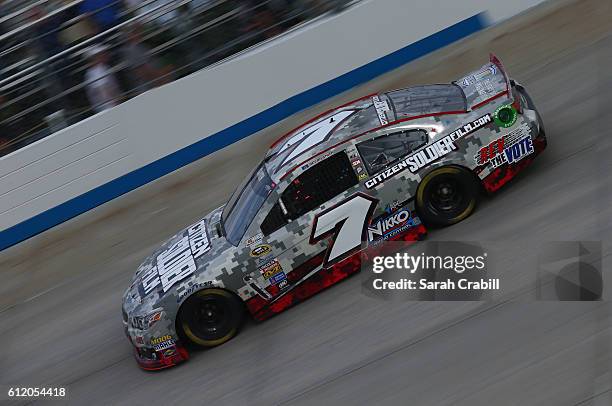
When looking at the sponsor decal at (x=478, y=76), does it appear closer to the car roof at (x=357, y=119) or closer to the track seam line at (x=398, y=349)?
the car roof at (x=357, y=119)

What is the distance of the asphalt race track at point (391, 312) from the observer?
7.40 metres

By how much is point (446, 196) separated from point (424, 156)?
0.54m

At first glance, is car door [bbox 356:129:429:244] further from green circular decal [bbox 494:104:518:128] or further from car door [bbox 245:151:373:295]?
green circular decal [bbox 494:104:518:128]

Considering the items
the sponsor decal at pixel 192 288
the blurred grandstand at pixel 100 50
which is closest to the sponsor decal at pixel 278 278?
the sponsor decal at pixel 192 288

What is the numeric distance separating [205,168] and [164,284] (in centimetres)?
437

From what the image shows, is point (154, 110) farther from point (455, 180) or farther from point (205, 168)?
point (455, 180)

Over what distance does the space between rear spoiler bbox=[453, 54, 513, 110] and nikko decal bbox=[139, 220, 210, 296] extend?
3.25 metres

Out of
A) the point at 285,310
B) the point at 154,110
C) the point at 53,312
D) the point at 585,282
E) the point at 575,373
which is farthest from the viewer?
the point at 154,110

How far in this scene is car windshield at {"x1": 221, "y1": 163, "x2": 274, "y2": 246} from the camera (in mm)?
9109

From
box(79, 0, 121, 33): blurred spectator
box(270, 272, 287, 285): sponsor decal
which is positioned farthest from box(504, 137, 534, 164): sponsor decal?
box(79, 0, 121, 33): blurred spectator

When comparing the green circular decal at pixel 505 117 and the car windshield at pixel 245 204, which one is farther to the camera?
the car windshield at pixel 245 204

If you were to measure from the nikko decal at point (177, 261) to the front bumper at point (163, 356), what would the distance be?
0.62 m

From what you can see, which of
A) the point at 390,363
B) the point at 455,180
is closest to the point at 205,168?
the point at 455,180

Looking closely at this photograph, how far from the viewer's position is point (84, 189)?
13234 mm
